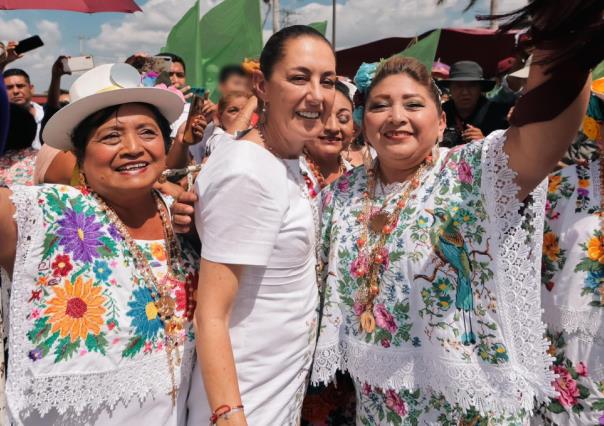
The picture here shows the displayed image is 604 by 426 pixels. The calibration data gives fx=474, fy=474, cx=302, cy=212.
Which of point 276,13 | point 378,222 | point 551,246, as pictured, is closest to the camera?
point 378,222

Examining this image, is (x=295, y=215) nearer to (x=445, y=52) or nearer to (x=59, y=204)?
(x=59, y=204)

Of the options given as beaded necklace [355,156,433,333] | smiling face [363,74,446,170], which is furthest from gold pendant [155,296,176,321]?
smiling face [363,74,446,170]

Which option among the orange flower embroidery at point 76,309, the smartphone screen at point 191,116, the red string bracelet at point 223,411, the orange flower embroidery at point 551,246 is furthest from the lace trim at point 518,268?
the smartphone screen at point 191,116

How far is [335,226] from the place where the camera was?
2.01 m

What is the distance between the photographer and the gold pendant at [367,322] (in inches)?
71.8

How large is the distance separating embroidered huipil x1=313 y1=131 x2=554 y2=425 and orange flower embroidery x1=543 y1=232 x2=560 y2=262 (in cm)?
43

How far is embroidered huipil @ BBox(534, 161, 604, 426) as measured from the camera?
6.30 ft

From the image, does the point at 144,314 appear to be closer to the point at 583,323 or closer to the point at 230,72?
the point at 583,323

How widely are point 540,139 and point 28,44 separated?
3560mm

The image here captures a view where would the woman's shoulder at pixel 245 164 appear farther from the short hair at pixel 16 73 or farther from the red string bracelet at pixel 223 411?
the short hair at pixel 16 73

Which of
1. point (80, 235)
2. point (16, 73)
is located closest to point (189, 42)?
point (16, 73)

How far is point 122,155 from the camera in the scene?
1734 millimetres

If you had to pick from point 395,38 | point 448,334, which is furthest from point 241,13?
point 395,38

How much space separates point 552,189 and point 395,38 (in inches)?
399
